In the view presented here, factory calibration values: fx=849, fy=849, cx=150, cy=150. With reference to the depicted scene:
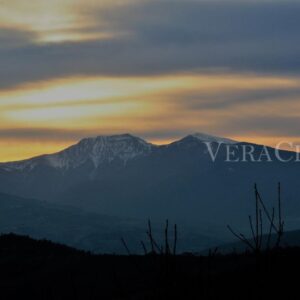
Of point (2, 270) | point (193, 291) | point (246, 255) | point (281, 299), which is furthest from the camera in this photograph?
point (2, 270)

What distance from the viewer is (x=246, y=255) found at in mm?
43938

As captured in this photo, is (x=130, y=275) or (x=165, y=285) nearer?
(x=165, y=285)

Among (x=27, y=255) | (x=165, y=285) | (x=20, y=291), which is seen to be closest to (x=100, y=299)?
(x=20, y=291)

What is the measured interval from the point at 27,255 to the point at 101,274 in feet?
39.0

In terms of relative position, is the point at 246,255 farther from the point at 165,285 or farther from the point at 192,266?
the point at 165,285

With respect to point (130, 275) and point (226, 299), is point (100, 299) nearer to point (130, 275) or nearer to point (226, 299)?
point (130, 275)

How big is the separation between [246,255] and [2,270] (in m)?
17.1

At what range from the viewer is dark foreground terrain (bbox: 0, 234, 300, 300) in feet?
63.1

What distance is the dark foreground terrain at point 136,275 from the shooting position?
1922 centimetres

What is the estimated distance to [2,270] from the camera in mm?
53188

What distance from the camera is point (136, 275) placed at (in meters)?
44.6

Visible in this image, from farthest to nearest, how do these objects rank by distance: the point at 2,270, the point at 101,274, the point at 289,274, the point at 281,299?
the point at 2,270, the point at 101,274, the point at 289,274, the point at 281,299

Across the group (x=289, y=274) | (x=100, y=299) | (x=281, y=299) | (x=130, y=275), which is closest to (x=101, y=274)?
(x=130, y=275)

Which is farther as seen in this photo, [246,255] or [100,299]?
[246,255]
